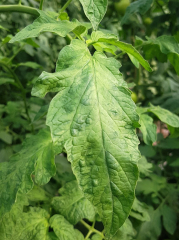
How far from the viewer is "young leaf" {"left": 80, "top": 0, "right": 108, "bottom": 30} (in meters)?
0.45

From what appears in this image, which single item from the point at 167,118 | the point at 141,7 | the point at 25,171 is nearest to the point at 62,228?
the point at 25,171

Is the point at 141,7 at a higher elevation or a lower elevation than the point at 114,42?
higher

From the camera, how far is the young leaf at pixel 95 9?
0.45m

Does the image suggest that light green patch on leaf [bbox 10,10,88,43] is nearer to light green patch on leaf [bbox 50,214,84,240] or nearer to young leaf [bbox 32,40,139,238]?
young leaf [bbox 32,40,139,238]

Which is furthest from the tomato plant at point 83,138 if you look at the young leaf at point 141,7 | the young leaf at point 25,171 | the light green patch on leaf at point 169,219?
the light green patch on leaf at point 169,219

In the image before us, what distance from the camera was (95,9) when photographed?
0.46 m

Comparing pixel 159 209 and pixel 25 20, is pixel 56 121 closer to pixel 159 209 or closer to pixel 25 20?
pixel 159 209

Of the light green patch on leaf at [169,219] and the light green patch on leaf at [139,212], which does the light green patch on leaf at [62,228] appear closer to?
the light green patch on leaf at [139,212]

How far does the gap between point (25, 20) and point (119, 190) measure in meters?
1.31

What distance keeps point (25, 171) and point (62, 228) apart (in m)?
0.20

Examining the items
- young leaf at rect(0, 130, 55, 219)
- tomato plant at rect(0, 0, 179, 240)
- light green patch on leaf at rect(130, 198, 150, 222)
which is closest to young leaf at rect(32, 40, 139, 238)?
tomato plant at rect(0, 0, 179, 240)

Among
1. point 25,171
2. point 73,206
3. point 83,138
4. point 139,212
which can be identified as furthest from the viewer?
point 139,212

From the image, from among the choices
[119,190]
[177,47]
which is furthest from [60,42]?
[119,190]

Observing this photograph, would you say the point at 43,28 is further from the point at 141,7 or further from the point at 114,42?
the point at 141,7
